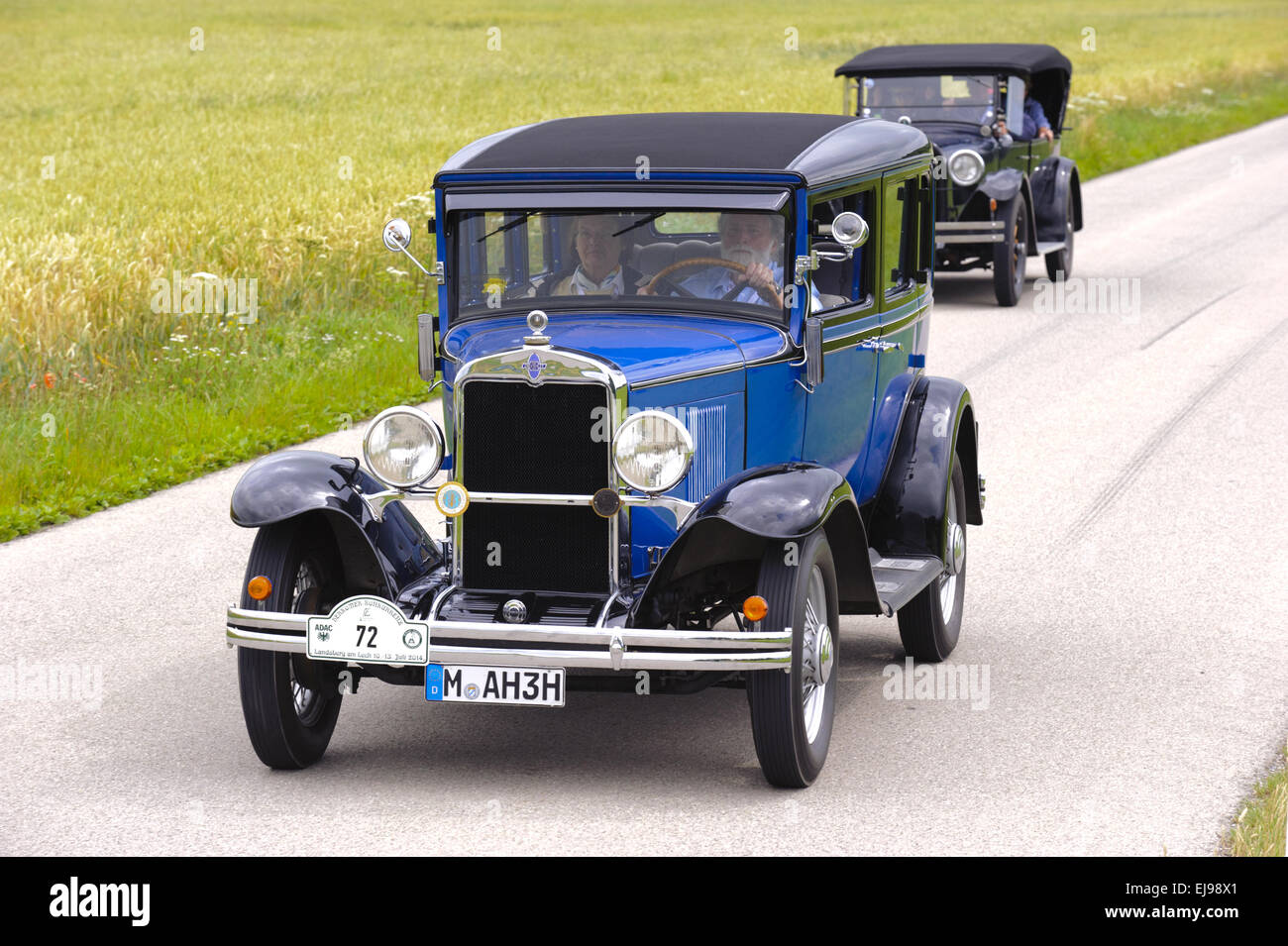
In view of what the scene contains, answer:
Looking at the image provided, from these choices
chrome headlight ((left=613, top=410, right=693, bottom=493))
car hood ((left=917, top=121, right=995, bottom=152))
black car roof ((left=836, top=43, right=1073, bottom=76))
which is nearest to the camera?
chrome headlight ((left=613, top=410, right=693, bottom=493))

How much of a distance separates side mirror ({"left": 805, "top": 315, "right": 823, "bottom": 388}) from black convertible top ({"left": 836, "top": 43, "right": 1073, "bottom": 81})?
36.1 feet

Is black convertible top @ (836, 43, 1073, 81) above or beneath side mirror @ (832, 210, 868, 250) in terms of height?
above

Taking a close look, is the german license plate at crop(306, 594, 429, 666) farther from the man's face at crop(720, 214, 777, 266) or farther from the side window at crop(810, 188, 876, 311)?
the side window at crop(810, 188, 876, 311)

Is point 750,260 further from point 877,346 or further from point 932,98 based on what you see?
point 932,98

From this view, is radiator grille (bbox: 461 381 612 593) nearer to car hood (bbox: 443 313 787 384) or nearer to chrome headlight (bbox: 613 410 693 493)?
chrome headlight (bbox: 613 410 693 493)

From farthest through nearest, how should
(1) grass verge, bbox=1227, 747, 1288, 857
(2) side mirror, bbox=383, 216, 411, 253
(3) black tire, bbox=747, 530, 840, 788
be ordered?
(2) side mirror, bbox=383, 216, 411, 253 → (3) black tire, bbox=747, 530, 840, 788 → (1) grass verge, bbox=1227, 747, 1288, 857

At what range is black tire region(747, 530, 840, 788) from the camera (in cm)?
545

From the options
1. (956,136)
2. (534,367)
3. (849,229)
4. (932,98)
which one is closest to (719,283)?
(849,229)

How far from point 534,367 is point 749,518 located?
2.79ft

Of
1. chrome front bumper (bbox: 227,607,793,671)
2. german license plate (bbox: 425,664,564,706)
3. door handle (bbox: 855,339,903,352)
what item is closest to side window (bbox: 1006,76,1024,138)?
door handle (bbox: 855,339,903,352)

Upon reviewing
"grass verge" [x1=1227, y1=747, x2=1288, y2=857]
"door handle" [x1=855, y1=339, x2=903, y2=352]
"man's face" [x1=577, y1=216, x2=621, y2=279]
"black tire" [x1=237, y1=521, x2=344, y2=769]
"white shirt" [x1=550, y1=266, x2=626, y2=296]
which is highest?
"man's face" [x1=577, y1=216, x2=621, y2=279]

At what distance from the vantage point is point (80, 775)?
19.2ft

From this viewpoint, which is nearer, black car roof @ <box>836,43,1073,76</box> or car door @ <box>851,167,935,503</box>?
car door @ <box>851,167,935,503</box>

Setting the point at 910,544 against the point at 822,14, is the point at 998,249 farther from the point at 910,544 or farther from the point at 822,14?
the point at 822,14
